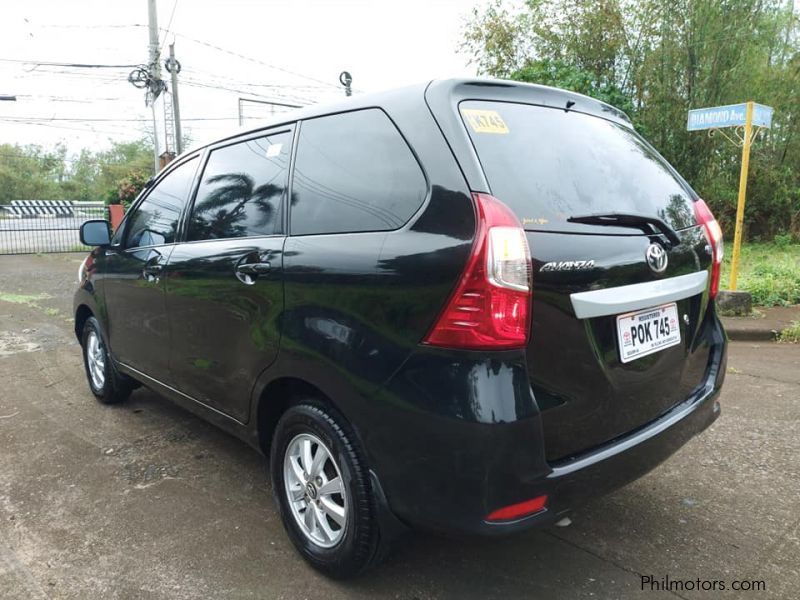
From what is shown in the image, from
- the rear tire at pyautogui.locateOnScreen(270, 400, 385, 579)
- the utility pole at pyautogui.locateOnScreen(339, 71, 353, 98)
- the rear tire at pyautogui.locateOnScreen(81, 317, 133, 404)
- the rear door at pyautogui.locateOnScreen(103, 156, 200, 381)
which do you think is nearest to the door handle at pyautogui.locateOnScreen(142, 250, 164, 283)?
the rear door at pyautogui.locateOnScreen(103, 156, 200, 381)

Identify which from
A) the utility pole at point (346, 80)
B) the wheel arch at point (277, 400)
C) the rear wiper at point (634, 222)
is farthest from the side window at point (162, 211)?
the utility pole at point (346, 80)

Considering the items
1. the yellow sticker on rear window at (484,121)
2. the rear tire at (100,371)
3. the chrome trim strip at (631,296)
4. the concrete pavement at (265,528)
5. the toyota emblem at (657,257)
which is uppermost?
the yellow sticker on rear window at (484,121)

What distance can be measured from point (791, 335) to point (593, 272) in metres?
5.29

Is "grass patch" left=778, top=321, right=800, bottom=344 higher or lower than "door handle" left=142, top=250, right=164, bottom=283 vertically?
lower

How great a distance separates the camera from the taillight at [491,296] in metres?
1.70

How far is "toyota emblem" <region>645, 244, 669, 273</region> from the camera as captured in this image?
205cm

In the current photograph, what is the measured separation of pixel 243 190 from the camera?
8.83ft

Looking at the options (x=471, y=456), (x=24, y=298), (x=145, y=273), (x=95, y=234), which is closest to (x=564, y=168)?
(x=471, y=456)

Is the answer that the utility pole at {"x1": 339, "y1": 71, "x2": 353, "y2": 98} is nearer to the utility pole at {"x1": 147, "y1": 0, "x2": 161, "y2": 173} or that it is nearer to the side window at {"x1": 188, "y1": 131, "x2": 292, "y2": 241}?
the utility pole at {"x1": 147, "y1": 0, "x2": 161, "y2": 173}

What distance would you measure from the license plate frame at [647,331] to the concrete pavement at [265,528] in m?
0.85

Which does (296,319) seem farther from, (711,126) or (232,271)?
(711,126)

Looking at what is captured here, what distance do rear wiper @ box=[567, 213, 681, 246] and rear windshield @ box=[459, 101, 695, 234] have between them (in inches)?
0.9

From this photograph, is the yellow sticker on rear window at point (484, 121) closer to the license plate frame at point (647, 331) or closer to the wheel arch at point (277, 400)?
the license plate frame at point (647, 331)

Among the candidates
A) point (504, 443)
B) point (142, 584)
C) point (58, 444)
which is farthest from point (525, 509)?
point (58, 444)
